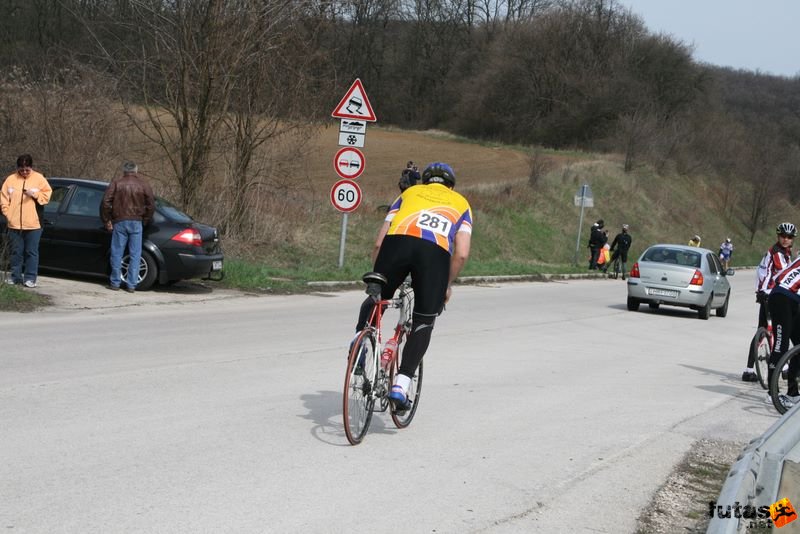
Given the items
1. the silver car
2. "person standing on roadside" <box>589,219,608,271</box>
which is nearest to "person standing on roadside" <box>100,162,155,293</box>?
the silver car

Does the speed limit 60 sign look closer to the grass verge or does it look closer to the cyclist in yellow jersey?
the grass verge

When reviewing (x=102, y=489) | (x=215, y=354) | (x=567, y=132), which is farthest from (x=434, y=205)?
(x=567, y=132)

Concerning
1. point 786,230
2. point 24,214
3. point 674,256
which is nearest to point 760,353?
point 786,230

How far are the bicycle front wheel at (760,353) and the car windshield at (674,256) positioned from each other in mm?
9663

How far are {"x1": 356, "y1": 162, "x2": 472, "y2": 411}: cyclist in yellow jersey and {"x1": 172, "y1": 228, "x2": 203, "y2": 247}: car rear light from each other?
873cm

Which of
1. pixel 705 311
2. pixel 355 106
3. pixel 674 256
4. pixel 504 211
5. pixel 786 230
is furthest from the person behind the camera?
pixel 504 211

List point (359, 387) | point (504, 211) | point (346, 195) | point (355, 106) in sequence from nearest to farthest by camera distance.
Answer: point (359, 387) < point (355, 106) < point (346, 195) < point (504, 211)

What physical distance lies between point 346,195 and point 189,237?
5070 mm

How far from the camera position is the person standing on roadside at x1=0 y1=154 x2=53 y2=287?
13234 mm

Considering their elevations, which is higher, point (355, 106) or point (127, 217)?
point (355, 106)

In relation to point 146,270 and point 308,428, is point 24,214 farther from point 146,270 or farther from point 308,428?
point 308,428

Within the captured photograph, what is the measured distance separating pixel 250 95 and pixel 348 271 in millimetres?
4432

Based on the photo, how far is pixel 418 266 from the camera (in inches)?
254

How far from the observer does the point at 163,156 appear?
21062mm
